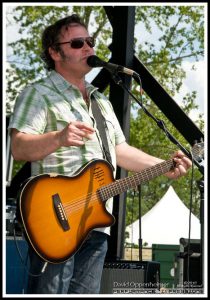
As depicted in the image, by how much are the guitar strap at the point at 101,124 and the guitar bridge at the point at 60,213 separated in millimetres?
396

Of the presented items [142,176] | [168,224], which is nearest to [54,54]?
[142,176]

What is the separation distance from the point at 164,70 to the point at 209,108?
408 inches

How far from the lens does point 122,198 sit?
4457 millimetres

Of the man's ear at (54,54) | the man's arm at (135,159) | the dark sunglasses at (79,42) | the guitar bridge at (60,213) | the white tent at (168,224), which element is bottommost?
the white tent at (168,224)

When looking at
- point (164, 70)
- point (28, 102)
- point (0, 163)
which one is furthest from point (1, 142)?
point (164, 70)

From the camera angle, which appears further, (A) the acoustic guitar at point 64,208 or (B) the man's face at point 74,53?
(B) the man's face at point 74,53

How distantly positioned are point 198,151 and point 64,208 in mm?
927

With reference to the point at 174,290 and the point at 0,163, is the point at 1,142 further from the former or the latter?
the point at 174,290

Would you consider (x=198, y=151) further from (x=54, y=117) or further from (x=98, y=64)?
(x=54, y=117)

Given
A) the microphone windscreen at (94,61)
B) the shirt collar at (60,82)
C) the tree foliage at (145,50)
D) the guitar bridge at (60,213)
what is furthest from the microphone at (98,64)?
the tree foliage at (145,50)

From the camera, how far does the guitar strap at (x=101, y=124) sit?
3064mm

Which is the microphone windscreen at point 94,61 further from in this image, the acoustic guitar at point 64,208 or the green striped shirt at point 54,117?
the acoustic guitar at point 64,208

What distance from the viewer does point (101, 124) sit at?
Result: 10.3ft

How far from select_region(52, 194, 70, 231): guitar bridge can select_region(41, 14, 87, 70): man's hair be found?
902 mm
